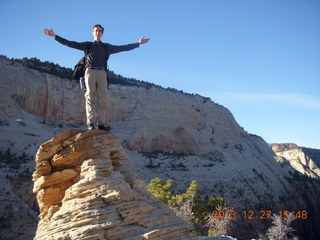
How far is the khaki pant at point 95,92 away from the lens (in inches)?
260

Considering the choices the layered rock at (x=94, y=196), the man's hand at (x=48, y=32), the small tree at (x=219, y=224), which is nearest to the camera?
the layered rock at (x=94, y=196)

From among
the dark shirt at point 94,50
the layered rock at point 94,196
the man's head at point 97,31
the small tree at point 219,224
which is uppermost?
the man's head at point 97,31

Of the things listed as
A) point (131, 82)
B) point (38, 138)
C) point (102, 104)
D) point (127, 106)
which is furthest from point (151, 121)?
point (102, 104)

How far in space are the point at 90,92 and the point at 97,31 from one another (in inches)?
50.4

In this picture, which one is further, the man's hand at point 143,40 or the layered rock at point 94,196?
the man's hand at point 143,40

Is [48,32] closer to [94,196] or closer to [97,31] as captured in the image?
[97,31]

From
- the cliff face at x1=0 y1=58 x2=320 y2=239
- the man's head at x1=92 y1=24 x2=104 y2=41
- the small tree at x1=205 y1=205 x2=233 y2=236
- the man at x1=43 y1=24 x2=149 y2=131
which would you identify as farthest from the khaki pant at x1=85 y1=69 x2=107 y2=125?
the cliff face at x1=0 y1=58 x2=320 y2=239

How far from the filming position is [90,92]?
665 cm

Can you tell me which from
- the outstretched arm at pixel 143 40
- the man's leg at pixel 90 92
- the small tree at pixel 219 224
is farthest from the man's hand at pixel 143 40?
the small tree at pixel 219 224

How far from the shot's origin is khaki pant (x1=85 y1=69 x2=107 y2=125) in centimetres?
661

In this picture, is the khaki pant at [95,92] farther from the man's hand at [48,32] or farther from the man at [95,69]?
the man's hand at [48,32]

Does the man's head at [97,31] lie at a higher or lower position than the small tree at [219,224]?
higher

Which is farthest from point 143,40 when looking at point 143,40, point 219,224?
point 219,224

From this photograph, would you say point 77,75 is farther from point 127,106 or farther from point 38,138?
point 127,106
